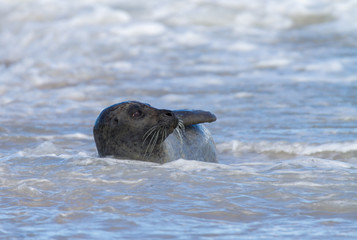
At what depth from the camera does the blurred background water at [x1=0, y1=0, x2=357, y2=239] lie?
4.04 metres

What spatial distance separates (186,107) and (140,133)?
3.55 m

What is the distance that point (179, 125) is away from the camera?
5.68 metres

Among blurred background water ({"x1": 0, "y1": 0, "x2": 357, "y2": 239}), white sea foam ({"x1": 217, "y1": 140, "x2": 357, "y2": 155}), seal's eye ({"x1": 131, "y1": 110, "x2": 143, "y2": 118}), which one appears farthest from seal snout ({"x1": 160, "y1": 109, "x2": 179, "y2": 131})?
white sea foam ({"x1": 217, "y1": 140, "x2": 357, "y2": 155})

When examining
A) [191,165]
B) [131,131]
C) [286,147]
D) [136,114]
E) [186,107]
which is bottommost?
[191,165]

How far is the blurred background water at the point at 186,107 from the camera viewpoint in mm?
4043

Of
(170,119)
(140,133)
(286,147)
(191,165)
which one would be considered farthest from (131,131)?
(286,147)

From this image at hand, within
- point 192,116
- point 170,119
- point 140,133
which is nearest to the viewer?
point 170,119

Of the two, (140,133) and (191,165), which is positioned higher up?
(140,133)

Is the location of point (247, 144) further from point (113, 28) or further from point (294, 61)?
point (113, 28)

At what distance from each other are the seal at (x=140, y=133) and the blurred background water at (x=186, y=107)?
15cm

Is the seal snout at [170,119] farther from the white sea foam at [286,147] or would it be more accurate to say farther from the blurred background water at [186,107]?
the white sea foam at [286,147]

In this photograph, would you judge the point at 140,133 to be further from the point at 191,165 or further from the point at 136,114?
the point at 191,165

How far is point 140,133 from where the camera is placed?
5574mm

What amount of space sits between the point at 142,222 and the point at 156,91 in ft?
21.4
